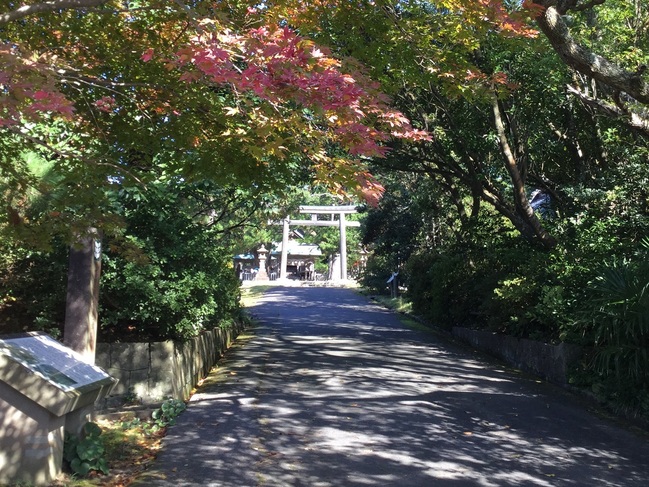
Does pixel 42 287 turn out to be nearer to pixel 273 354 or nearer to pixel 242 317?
pixel 273 354

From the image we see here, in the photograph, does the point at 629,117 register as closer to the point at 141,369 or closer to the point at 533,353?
the point at 533,353

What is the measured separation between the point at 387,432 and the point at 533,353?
5406mm

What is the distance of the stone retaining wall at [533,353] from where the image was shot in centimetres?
1016

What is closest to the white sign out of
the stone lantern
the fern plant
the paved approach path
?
the paved approach path

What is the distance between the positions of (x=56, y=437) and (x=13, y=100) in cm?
272

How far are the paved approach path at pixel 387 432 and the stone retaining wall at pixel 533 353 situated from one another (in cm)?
36

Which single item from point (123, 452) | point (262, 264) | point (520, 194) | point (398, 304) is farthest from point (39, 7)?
point (262, 264)

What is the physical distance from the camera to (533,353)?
11594 millimetres

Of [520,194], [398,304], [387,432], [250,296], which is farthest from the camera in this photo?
[250,296]

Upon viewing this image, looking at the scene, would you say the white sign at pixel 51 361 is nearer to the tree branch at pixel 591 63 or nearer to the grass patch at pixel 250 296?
the tree branch at pixel 591 63

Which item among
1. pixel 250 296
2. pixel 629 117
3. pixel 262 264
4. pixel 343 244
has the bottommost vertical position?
pixel 250 296

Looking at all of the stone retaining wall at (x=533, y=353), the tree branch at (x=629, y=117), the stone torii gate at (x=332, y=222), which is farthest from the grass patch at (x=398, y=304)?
the stone torii gate at (x=332, y=222)

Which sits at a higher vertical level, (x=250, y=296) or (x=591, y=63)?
(x=591, y=63)

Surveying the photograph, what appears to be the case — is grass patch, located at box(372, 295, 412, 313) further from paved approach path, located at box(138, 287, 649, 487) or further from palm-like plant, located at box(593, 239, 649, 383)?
palm-like plant, located at box(593, 239, 649, 383)
